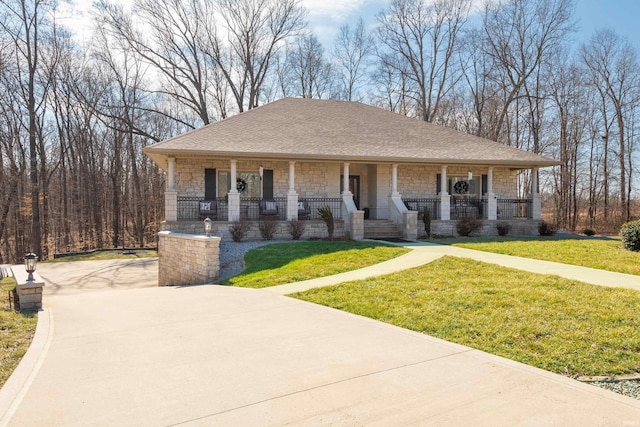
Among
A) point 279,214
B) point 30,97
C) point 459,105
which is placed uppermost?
point 459,105

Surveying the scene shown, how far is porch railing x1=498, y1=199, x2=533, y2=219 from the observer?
18556 mm

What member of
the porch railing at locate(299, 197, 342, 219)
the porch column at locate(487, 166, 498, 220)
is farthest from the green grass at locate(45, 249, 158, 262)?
the porch column at locate(487, 166, 498, 220)

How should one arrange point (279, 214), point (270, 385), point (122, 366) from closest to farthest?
point (270, 385) < point (122, 366) < point (279, 214)

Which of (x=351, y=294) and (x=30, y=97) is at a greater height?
(x=30, y=97)

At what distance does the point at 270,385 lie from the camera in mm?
3377

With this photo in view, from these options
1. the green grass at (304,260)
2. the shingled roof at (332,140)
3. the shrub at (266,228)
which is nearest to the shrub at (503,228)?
the shingled roof at (332,140)

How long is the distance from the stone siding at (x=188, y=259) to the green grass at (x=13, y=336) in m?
3.95

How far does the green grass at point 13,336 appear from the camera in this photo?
13.3ft

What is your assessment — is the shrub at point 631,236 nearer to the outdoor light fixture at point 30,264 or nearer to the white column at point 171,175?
the outdoor light fixture at point 30,264

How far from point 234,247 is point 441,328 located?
937cm

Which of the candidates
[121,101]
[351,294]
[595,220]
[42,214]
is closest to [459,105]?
[595,220]

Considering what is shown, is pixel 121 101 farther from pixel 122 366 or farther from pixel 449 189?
pixel 122 366

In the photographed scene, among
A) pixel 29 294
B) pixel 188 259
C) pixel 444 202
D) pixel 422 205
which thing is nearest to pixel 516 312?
pixel 29 294

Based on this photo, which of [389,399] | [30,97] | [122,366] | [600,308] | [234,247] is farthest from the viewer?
[30,97]
